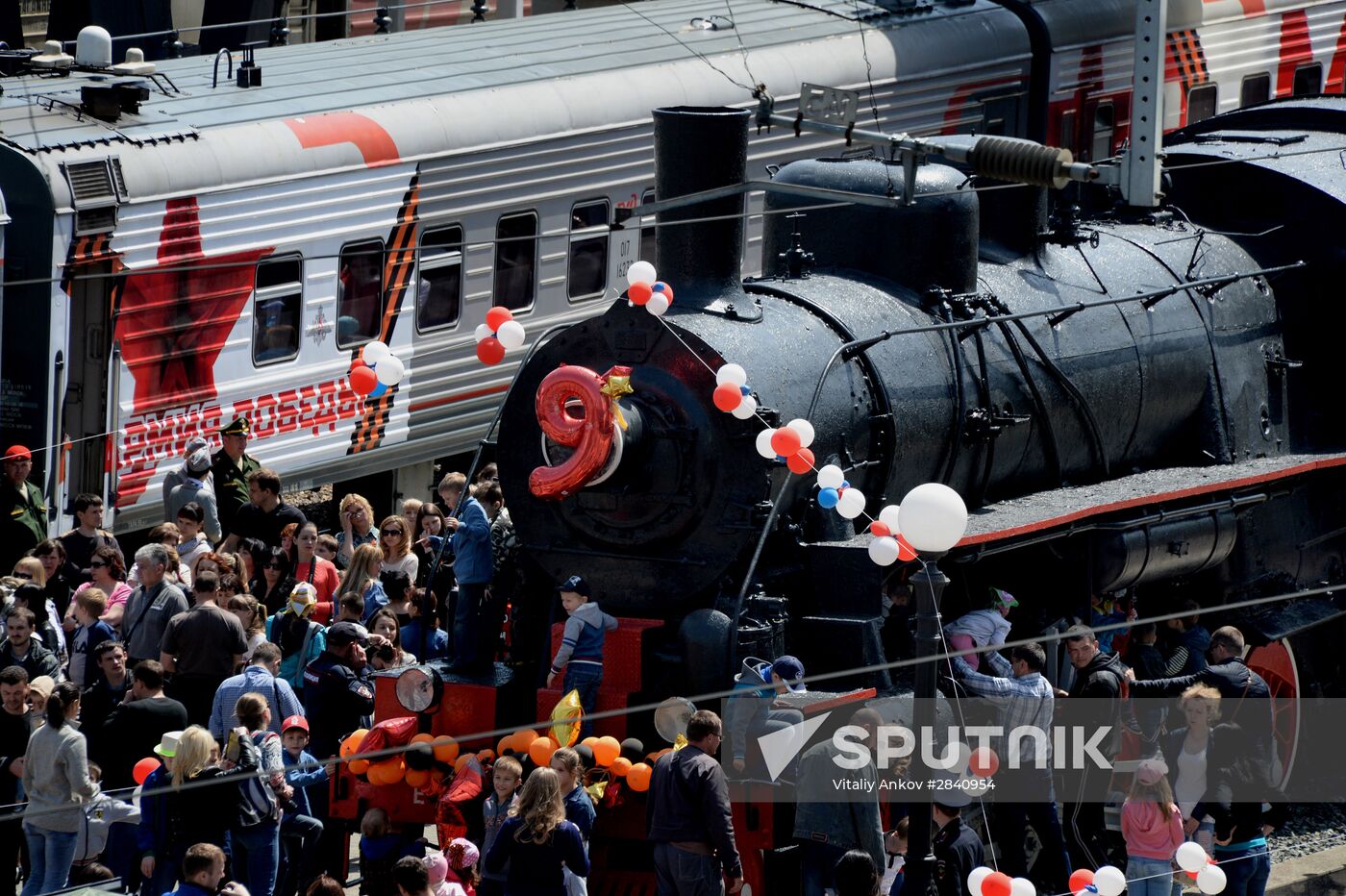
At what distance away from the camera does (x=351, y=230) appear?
47.1 ft

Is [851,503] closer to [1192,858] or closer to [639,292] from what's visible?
[639,292]

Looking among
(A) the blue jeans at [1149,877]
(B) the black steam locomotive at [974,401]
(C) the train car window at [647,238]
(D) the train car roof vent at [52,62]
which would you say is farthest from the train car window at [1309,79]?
(A) the blue jeans at [1149,877]

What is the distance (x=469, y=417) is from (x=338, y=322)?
151 cm

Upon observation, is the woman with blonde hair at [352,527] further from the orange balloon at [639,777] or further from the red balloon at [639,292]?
the orange balloon at [639,777]

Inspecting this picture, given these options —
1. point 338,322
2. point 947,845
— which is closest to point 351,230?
point 338,322

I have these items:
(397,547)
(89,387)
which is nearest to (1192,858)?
(397,547)

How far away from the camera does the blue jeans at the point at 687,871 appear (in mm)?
9188

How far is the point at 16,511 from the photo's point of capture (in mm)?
12500

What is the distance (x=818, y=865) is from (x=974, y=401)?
2.62 m

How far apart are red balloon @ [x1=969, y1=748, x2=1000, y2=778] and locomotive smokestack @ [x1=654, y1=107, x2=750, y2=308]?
2362 millimetres

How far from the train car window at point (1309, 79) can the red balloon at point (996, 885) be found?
13.5 metres

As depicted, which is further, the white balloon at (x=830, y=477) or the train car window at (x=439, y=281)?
the train car window at (x=439, y=281)

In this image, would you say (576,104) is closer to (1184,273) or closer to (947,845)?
(1184,273)

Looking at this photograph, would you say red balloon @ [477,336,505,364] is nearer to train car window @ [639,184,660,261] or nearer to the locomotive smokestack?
the locomotive smokestack
